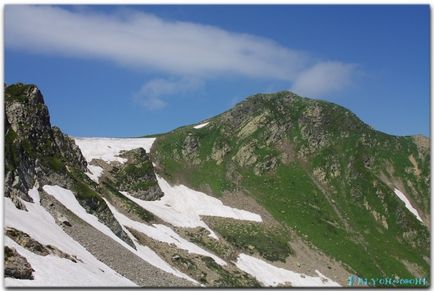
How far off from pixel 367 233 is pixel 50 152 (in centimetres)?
9745

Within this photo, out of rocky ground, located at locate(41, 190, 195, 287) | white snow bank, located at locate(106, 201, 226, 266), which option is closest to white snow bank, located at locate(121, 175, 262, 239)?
white snow bank, located at locate(106, 201, 226, 266)

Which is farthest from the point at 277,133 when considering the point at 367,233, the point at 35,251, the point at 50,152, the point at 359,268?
the point at 35,251

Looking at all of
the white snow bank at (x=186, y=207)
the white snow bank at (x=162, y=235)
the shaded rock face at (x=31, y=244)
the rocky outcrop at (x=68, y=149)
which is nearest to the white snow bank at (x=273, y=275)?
the white snow bank at (x=162, y=235)

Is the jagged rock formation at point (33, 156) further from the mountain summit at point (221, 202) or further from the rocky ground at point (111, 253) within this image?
the rocky ground at point (111, 253)

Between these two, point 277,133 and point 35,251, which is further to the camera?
point 277,133

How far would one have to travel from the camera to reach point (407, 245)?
152 metres

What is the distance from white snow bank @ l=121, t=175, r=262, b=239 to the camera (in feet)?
409

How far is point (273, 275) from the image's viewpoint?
10994cm

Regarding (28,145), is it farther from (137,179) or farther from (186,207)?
(186,207)

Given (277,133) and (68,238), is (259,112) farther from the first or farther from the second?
(68,238)

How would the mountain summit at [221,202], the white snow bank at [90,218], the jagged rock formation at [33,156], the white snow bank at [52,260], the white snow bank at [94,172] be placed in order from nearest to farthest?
the white snow bank at [52,260]
the mountain summit at [221,202]
the jagged rock formation at [33,156]
the white snow bank at [90,218]
the white snow bank at [94,172]

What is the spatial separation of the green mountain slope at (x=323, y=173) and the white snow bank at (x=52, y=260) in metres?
89.6

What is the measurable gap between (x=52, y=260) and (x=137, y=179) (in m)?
95.0

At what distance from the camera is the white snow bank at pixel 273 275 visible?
106 meters
